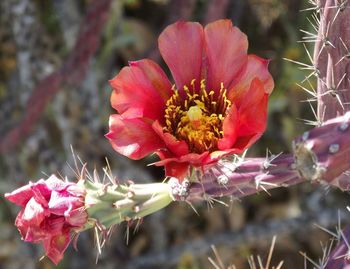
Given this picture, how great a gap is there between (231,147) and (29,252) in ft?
6.39

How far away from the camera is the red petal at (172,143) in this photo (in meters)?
1.17

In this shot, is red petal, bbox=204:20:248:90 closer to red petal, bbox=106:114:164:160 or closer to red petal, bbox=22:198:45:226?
red petal, bbox=106:114:164:160

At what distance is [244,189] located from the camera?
1.28 m

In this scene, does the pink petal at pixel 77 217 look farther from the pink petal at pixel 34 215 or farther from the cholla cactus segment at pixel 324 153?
the cholla cactus segment at pixel 324 153

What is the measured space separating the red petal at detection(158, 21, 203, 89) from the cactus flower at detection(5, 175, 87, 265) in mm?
286

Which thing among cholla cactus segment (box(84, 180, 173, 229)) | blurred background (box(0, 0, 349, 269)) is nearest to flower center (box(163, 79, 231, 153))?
cholla cactus segment (box(84, 180, 173, 229))

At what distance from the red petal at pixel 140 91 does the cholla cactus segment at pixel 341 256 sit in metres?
0.37

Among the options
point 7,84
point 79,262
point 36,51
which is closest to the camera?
point 36,51

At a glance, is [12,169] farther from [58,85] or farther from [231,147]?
[231,147]

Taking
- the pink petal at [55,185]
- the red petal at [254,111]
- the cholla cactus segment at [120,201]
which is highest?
the red petal at [254,111]

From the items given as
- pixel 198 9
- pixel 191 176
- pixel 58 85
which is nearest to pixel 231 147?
pixel 191 176

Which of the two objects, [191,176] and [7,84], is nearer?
[191,176]

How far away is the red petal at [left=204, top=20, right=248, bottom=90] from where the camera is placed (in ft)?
4.20

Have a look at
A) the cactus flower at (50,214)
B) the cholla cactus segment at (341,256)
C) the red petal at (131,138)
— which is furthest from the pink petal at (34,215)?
the cholla cactus segment at (341,256)
